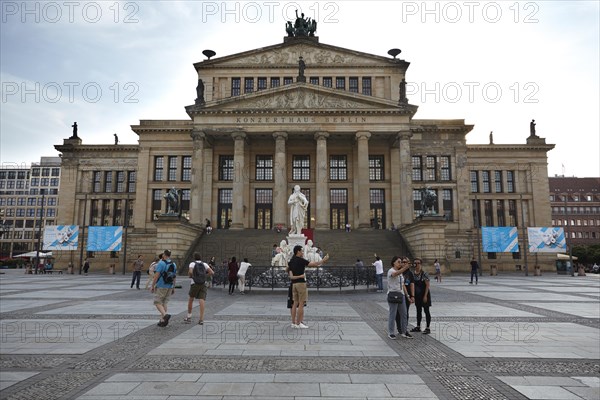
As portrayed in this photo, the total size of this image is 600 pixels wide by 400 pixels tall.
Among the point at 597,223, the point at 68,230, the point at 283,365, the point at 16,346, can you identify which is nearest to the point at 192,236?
the point at 68,230

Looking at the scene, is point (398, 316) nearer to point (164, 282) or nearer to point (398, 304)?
point (398, 304)

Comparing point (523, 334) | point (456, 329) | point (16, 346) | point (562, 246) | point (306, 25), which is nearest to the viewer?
point (16, 346)

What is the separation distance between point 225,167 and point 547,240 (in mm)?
36184

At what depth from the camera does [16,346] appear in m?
8.16

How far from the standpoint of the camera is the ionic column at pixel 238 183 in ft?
144

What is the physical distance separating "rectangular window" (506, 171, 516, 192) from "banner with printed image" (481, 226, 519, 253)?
20.2 metres

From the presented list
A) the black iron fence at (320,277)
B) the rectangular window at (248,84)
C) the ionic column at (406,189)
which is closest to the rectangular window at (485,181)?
the ionic column at (406,189)

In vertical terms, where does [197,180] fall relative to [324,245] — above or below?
above

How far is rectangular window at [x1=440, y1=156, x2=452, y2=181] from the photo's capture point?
174 ft

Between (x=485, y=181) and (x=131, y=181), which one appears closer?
(x=485, y=181)

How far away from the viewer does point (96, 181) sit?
2296 inches

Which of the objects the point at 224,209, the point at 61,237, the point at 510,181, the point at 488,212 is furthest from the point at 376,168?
the point at 61,237

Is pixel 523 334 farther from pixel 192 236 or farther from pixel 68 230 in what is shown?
pixel 68 230

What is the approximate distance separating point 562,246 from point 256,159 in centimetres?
3435
